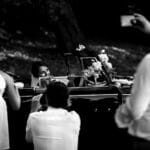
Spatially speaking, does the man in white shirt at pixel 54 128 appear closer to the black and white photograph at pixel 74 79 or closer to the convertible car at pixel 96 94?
the black and white photograph at pixel 74 79

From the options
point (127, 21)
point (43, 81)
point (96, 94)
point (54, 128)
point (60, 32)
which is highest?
point (60, 32)

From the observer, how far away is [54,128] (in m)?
4.69

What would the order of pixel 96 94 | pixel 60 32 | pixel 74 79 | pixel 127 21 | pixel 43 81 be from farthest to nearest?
pixel 60 32, pixel 74 79, pixel 43 81, pixel 96 94, pixel 127 21

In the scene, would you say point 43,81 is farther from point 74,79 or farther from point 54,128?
point 54,128

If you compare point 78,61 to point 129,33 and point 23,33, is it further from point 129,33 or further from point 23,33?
point 129,33

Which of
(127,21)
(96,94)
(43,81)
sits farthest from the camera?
(43,81)

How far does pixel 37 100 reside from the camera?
641 cm

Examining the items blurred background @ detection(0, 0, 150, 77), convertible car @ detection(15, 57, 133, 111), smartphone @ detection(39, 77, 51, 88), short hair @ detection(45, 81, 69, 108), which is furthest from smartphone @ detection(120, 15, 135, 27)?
blurred background @ detection(0, 0, 150, 77)

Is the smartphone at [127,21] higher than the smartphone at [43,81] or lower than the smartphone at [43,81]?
higher

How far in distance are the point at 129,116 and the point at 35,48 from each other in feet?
42.1

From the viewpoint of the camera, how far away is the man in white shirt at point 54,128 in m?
4.62

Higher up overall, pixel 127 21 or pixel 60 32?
pixel 60 32

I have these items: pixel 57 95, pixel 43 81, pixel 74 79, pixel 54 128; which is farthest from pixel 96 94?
pixel 57 95

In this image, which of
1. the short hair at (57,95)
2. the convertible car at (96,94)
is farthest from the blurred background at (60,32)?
the short hair at (57,95)
